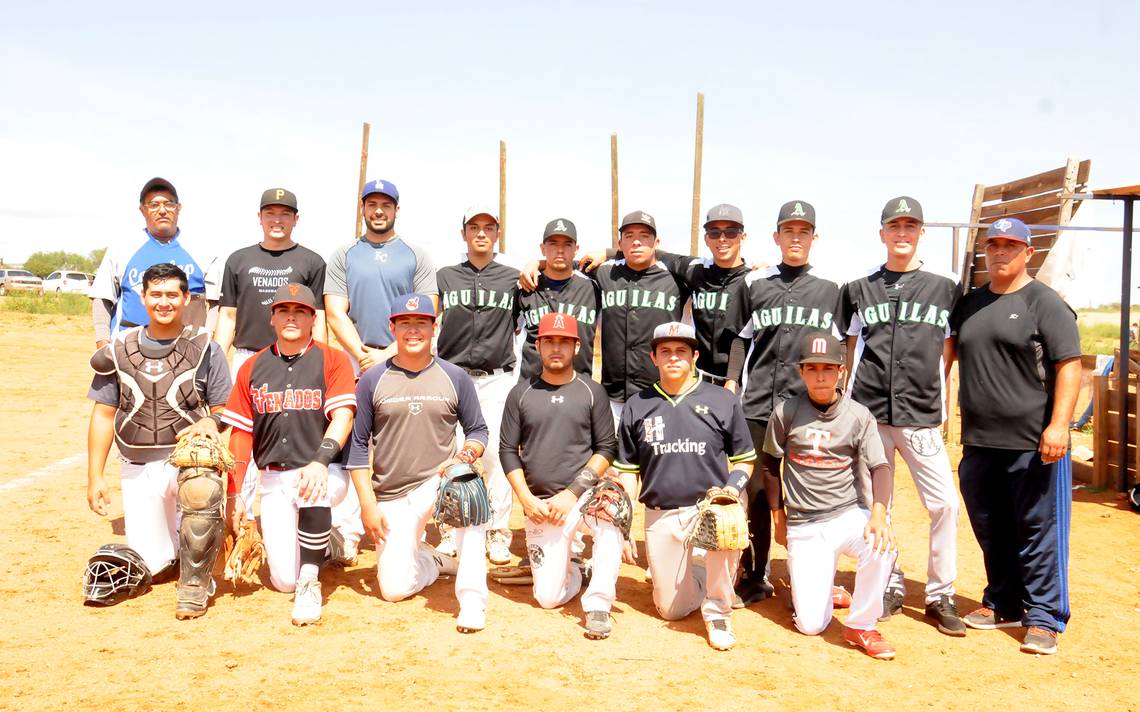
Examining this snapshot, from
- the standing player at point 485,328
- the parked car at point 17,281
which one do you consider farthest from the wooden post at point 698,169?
the parked car at point 17,281

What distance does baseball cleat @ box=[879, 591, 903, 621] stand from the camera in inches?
219

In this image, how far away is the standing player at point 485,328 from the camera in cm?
669

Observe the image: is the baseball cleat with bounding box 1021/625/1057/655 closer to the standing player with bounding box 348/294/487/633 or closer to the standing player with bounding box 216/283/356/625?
the standing player with bounding box 348/294/487/633

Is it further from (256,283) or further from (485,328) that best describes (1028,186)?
(256,283)

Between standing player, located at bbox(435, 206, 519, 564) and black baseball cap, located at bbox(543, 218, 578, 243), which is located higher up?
black baseball cap, located at bbox(543, 218, 578, 243)

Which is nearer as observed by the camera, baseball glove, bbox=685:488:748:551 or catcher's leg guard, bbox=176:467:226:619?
baseball glove, bbox=685:488:748:551

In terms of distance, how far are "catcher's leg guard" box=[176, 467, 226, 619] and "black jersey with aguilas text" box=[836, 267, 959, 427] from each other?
427 cm

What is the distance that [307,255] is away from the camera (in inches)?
266

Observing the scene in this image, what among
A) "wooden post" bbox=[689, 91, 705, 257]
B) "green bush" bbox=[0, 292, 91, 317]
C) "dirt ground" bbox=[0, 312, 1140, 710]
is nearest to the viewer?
"dirt ground" bbox=[0, 312, 1140, 710]

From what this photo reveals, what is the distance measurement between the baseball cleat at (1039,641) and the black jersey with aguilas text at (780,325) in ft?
6.55

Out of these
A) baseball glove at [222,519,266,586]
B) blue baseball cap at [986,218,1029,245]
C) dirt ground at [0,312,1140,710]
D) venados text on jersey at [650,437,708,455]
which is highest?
blue baseball cap at [986,218,1029,245]

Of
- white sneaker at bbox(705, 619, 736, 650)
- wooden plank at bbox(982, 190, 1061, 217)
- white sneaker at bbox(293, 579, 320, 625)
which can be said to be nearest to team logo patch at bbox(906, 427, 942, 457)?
white sneaker at bbox(705, 619, 736, 650)

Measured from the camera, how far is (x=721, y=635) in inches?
196

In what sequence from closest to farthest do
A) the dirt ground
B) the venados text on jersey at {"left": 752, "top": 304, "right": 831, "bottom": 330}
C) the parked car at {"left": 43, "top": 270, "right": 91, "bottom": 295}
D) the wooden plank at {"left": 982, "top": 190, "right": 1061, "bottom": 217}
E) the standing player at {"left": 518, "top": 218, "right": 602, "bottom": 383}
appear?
the dirt ground → the venados text on jersey at {"left": 752, "top": 304, "right": 831, "bottom": 330} → the standing player at {"left": 518, "top": 218, "right": 602, "bottom": 383} → the wooden plank at {"left": 982, "top": 190, "right": 1061, "bottom": 217} → the parked car at {"left": 43, "top": 270, "right": 91, "bottom": 295}
